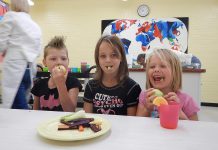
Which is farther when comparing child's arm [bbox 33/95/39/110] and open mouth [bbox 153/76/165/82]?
child's arm [bbox 33/95/39/110]

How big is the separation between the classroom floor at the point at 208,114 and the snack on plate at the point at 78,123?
3.51 metres

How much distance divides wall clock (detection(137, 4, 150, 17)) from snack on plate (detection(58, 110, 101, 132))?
481 centimetres

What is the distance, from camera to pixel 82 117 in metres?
0.83

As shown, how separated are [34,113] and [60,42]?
0.71 metres

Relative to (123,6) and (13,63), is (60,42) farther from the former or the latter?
(123,6)

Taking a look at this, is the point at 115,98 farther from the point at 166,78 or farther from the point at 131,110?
the point at 166,78

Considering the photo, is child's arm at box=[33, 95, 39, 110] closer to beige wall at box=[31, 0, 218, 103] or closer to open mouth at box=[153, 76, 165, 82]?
open mouth at box=[153, 76, 165, 82]

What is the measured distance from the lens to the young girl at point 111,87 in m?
1.35

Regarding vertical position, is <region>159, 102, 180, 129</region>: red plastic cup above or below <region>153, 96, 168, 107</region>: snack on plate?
below

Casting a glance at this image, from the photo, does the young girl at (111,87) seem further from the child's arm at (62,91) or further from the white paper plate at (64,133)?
the white paper plate at (64,133)

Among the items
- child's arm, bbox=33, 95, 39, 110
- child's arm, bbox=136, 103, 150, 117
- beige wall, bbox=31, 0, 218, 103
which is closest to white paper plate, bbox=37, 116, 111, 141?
child's arm, bbox=136, 103, 150, 117

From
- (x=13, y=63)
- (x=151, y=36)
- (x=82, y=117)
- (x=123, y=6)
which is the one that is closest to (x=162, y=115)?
(x=82, y=117)

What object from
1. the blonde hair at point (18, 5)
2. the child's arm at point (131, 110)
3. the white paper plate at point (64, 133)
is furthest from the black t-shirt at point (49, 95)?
the blonde hair at point (18, 5)

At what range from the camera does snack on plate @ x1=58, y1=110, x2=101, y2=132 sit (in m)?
0.75
